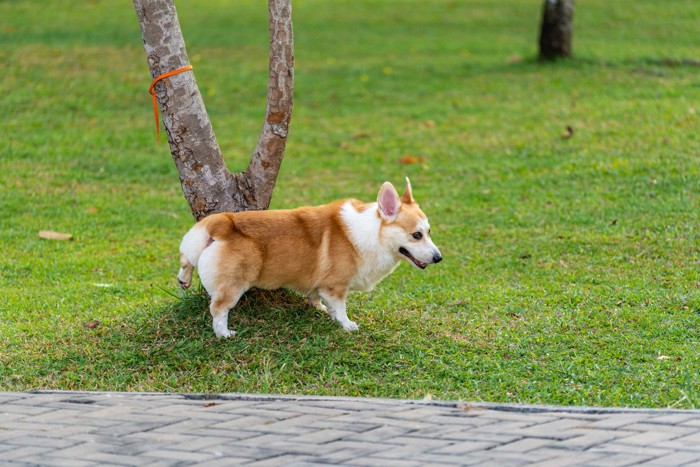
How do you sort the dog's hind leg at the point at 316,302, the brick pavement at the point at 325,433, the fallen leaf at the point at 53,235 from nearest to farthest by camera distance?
the brick pavement at the point at 325,433
the dog's hind leg at the point at 316,302
the fallen leaf at the point at 53,235

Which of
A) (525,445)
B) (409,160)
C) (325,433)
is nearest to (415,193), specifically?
(409,160)

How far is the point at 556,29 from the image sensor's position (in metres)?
15.1

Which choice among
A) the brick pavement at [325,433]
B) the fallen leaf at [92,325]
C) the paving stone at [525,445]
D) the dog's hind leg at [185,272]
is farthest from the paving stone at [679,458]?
the fallen leaf at [92,325]

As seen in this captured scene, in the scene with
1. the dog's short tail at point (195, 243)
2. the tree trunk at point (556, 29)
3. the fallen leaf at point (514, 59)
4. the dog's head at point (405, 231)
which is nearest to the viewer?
the dog's short tail at point (195, 243)

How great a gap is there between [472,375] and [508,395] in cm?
36

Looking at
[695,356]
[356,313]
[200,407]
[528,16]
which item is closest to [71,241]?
[356,313]

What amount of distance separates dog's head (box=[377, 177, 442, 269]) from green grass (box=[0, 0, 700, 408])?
558mm

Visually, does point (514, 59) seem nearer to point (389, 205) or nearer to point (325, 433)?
point (389, 205)

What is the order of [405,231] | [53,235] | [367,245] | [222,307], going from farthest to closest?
[53,235] → [367,245] → [405,231] → [222,307]

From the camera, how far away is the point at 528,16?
19547 mm

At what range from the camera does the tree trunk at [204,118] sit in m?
6.20

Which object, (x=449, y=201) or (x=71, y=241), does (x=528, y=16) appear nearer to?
(x=449, y=201)

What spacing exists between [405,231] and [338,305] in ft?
2.07

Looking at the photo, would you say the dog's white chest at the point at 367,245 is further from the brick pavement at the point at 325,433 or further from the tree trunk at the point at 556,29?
the tree trunk at the point at 556,29
